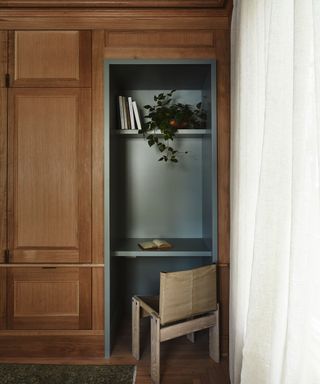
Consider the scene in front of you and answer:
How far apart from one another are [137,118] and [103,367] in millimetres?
1719

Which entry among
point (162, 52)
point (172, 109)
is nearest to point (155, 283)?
point (172, 109)

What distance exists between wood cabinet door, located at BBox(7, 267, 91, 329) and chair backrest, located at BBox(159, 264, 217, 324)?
581 millimetres

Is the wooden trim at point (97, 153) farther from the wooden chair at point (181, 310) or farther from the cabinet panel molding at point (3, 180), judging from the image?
the cabinet panel molding at point (3, 180)

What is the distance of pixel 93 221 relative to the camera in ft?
6.57

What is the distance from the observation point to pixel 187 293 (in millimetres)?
1786

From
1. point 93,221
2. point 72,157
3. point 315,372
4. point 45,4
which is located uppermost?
point 45,4

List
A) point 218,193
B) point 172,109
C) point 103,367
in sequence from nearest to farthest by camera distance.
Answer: point 103,367 < point 218,193 < point 172,109

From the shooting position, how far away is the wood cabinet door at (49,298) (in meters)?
1.98

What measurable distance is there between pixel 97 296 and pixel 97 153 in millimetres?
971

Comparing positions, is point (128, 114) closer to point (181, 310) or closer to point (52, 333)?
point (181, 310)

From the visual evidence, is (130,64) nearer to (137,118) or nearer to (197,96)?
(137,118)

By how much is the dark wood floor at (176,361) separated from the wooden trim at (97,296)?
235mm

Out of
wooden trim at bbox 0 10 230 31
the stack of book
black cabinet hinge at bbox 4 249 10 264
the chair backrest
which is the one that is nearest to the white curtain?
the chair backrest

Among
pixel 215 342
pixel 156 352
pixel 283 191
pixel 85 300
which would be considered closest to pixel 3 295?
pixel 85 300
